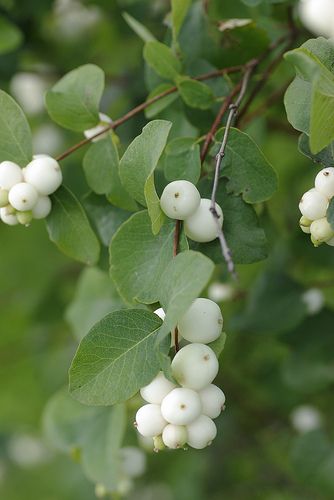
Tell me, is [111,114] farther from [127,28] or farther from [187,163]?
[187,163]

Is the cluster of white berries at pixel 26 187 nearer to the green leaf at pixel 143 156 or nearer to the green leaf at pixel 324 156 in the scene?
the green leaf at pixel 143 156

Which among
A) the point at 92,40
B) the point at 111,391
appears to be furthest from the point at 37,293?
the point at 111,391

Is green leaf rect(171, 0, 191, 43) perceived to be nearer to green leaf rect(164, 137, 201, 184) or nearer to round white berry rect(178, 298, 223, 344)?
green leaf rect(164, 137, 201, 184)

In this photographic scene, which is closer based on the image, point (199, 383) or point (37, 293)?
point (199, 383)

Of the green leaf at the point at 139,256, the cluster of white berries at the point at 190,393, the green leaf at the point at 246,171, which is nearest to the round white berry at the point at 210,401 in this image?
the cluster of white berries at the point at 190,393

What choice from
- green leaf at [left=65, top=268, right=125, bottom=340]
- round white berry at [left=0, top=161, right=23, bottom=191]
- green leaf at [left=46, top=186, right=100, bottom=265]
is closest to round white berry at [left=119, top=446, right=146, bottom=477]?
green leaf at [left=65, top=268, right=125, bottom=340]

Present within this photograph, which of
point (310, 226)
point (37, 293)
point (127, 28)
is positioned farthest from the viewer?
point (37, 293)
